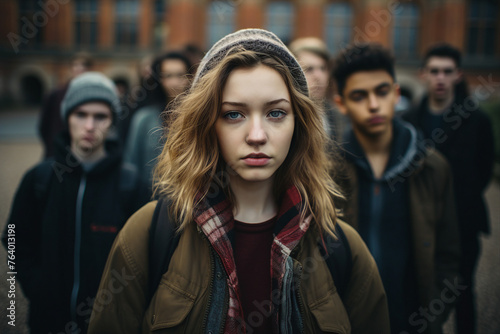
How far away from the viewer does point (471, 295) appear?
302cm

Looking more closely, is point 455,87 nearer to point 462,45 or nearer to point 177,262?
point 177,262

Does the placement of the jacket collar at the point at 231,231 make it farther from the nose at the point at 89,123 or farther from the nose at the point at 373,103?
the nose at the point at 89,123

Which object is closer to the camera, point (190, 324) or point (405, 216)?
point (190, 324)

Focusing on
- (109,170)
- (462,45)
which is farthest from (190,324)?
(462,45)

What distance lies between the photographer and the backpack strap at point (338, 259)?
1477 mm

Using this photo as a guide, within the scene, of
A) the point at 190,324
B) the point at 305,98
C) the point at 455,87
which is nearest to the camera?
the point at 190,324

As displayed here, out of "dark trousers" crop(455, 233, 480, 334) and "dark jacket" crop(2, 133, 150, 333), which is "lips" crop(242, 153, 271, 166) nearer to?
"dark jacket" crop(2, 133, 150, 333)

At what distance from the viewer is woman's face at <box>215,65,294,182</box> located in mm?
1383

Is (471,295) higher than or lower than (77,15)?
lower

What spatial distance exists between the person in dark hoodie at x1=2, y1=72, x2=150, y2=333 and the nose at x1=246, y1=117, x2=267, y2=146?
1.15m

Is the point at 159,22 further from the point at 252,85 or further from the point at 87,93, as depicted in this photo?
the point at 252,85

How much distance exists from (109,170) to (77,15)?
25633mm

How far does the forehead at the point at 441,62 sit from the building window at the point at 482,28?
70.1 ft

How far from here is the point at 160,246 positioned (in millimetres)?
1412
